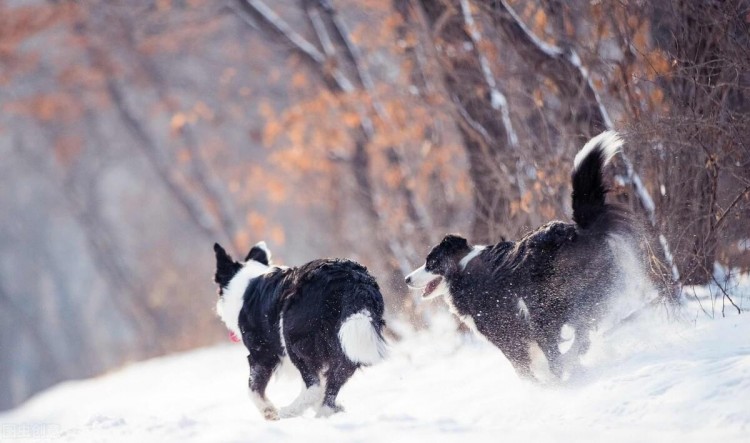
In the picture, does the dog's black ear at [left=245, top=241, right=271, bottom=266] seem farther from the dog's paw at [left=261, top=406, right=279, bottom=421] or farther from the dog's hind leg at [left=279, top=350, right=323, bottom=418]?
the dog's hind leg at [left=279, top=350, right=323, bottom=418]

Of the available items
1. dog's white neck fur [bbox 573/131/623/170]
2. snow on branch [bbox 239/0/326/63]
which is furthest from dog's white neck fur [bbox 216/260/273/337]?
snow on branch [bbox 239/0/326/63]

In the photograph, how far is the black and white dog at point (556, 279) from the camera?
651cm

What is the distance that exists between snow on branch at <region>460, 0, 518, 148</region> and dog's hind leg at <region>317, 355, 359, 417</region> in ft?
11.6

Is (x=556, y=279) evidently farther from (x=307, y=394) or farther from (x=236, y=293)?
(x=236, y=293)

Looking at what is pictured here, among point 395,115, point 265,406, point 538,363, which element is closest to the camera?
point 538,363

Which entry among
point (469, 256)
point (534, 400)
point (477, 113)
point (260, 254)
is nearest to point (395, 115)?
point (477, 113)

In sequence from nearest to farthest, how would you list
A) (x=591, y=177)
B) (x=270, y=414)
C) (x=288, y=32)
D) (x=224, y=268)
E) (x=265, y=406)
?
(x=591, y=177)
(x=270, y=414)
(x=265, y=406)
(x=224, y=268)
(x=288, y=32)

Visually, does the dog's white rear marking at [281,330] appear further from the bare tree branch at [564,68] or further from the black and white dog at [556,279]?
the bare tree branch at [564,68]

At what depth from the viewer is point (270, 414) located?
7.28m

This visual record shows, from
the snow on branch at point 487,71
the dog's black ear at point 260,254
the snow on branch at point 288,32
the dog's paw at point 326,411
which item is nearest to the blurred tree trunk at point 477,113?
the snow on branch at point 487,71

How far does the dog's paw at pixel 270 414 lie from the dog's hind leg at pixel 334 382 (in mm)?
504

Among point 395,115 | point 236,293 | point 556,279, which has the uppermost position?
point 395,115

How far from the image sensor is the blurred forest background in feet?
24.1

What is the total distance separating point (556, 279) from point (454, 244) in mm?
1072
